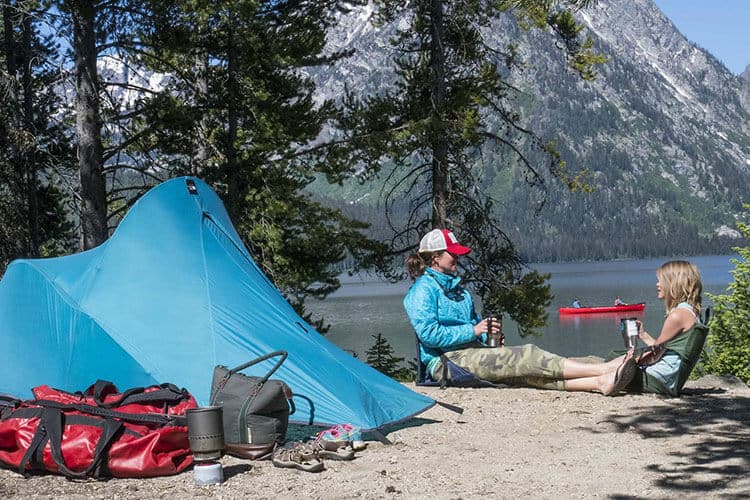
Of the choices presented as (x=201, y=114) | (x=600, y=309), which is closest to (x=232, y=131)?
(x=201, y=114)

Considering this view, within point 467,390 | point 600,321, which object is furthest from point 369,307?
point 467,390

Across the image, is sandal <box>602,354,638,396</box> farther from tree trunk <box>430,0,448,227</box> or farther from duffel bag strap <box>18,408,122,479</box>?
tree trunk <box>430,0,448,227</box>

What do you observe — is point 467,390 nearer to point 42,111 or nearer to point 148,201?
point 148,201

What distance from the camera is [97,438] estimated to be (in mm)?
5191

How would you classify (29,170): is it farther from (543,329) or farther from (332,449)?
(543,329)

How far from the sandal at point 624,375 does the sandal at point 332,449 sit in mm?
2772

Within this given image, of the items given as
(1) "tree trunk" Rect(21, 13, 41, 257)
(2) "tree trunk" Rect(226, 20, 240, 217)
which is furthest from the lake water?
(1) "tree trunk" Rect(21, 13, 41, 257)

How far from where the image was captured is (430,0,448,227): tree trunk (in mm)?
15148

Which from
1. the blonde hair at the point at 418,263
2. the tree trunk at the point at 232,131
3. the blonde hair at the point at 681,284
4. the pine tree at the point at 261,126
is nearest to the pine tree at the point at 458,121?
the pine tree at the point at 261,126

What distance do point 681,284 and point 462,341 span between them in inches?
76.4

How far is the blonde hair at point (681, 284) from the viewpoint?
7.18 m

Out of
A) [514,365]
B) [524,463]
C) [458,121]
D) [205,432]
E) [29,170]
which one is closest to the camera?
[205,432]

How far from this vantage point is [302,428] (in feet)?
21.8

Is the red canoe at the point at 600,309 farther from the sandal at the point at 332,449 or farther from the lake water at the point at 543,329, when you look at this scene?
the sandal at the point at 332,449
